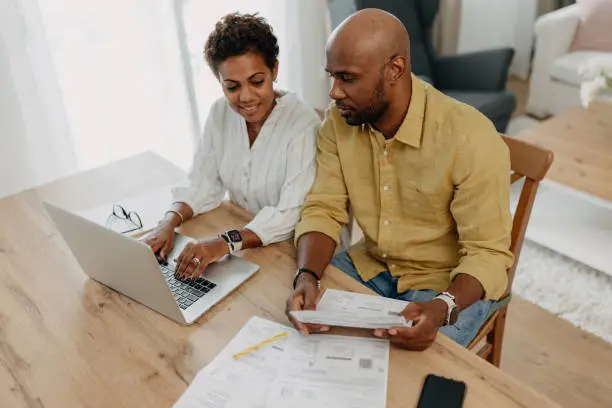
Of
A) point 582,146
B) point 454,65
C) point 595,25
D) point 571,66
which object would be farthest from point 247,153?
point 595,25

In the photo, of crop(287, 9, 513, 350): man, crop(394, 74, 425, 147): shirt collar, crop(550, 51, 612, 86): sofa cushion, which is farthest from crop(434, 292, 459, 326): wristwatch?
crop(550, 51, 612, 86): sofa cushion

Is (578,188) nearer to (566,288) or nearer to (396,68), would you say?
(566,288)

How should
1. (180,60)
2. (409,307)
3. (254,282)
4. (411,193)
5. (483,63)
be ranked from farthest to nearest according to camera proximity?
(483,63) → (180,60) → (411,193) → (254,282) → (409,307)

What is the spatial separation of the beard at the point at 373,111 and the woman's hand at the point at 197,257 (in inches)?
16.2

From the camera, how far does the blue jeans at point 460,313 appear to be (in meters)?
1.28

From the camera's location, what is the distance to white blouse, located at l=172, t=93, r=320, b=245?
1.38m

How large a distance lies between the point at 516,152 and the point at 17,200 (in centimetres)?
136

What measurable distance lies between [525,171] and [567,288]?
3.46 feet

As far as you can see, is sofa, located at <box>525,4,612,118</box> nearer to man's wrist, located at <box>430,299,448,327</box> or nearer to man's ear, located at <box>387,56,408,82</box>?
man's ear, located at <box>387,56,408,82</box>

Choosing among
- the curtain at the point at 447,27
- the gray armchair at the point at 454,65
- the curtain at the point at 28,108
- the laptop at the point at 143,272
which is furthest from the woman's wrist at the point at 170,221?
the curtain at the point at 447,27

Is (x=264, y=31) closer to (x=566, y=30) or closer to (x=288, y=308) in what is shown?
(x=288, y=308)

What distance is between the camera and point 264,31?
1354 millimetres

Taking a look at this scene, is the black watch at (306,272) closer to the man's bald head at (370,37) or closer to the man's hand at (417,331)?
the man's hand at (417,331)

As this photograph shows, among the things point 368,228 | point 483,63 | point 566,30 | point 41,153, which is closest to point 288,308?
point 368,228
